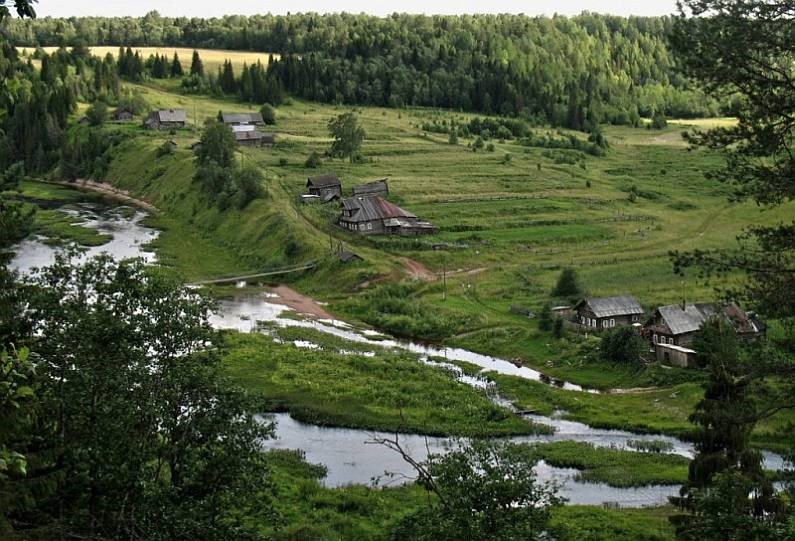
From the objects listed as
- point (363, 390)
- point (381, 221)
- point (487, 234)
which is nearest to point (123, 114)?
point (381, 221)

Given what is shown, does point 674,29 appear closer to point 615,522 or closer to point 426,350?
point 615,522

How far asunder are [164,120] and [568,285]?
8461 cm

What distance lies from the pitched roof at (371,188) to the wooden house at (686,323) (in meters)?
43.6

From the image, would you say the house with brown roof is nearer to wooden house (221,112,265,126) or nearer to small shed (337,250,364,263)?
small shed (337,250,364,263)

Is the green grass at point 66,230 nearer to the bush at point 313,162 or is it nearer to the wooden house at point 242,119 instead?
the bush at point 313,162

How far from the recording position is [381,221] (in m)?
83.8

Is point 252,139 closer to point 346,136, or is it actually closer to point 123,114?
point 346,136

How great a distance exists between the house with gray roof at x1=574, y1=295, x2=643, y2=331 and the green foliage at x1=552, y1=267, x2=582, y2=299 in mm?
4655

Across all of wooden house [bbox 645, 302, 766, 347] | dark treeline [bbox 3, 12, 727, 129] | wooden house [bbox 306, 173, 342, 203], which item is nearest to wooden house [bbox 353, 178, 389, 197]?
wooden house [bbox 306, 173, 342, 203]

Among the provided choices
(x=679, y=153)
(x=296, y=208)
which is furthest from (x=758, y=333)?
(x=679, y=153)

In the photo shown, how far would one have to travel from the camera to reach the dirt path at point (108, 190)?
10763cm

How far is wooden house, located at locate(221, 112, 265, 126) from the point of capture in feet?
423

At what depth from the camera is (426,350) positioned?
192ft

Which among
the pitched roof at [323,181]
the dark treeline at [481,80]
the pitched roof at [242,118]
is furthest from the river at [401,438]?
the dark treeline at [481,80]
